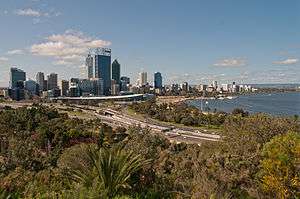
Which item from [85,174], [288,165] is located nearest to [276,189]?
[288,165]

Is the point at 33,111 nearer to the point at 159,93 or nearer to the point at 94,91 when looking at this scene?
the point at 94,91

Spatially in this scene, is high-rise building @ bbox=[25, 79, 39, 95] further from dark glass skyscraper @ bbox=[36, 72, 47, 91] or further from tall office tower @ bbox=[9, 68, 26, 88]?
dark glass skyscraper @ bbox=[36, 72, 47, 91]

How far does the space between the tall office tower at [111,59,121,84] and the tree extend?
176272 millimetres

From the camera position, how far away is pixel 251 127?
22.4 metres

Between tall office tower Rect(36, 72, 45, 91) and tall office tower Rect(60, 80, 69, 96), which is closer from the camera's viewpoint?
tall office tower Rect(60, 80, 69, 96)

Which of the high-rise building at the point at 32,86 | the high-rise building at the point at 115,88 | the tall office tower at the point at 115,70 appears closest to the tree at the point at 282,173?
the high-rise building at the point at 32,86

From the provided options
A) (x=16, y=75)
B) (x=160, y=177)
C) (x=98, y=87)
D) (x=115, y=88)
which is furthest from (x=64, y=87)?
(x=160, y=177)

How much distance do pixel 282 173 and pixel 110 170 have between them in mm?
5028

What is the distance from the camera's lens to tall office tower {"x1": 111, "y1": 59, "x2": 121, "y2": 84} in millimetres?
188000

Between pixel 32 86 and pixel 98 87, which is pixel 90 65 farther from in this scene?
pixel 32 86

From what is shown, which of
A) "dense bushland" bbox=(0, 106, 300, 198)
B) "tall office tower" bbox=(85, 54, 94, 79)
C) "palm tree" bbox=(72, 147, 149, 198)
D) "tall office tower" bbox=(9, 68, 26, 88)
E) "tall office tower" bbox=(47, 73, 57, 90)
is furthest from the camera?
"tall office tower" bbox=(85, 54, 94, 79)

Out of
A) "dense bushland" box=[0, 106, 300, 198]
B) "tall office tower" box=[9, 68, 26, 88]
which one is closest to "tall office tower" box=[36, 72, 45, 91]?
"tall office tower" box=[9, 68, 26, 88]

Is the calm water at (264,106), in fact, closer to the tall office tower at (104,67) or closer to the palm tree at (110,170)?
the tall office tower at (104,67)

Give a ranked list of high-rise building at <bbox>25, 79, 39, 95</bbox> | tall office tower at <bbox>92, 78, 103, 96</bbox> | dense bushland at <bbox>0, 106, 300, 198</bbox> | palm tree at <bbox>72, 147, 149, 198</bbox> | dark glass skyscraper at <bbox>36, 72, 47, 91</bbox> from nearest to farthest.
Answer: dense bushland at <bbox>0, 106, 300, 198</bbox>, palm tree at <bbox>72, 147, 149, 198</bbox>, high-rise building at <bbox>25, 79, 39, 95</bbox>, tall office tower at <bbox>92, 78, 103, 96</bbox>, dark glass skyscraper at <bbox>36, 72, 47, 91</bbox>
